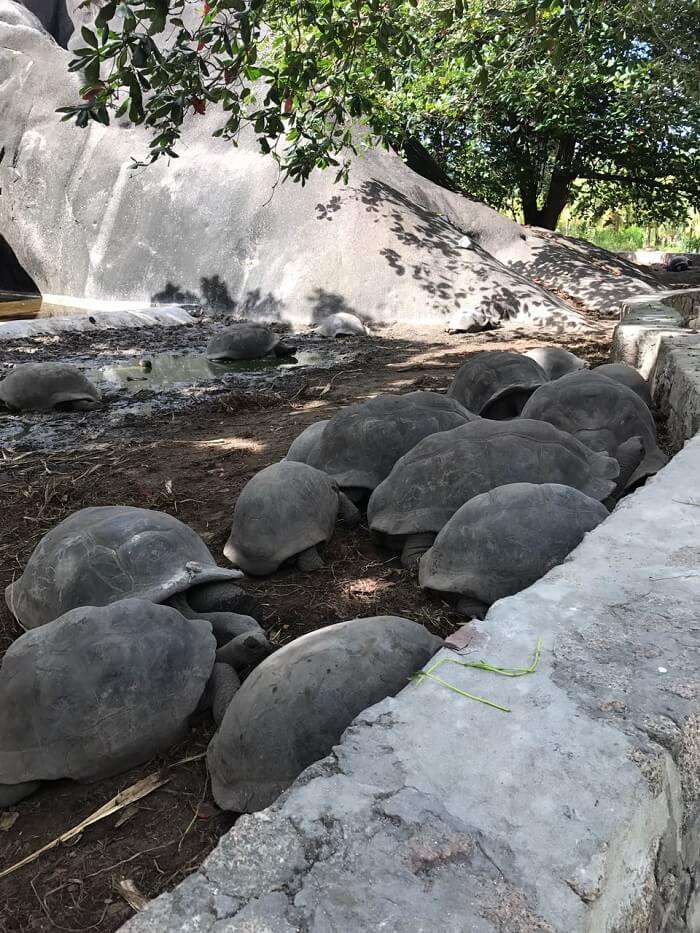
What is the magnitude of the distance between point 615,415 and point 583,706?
99.1 inches

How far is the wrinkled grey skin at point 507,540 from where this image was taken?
2.57 metres

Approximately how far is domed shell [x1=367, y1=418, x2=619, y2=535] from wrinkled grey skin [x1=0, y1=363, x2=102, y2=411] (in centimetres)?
337

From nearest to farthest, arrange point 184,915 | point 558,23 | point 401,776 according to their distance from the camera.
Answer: point 184,915 → point 401,776 → point 558,23

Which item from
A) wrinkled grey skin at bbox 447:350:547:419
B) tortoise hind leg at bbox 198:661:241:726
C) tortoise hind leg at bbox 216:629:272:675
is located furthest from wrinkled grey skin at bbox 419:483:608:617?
wrinkled grey skin at bbox 447:350:547:419

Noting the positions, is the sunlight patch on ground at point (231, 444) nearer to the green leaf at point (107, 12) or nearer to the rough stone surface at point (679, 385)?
the rough stone surface at point (679, 385)

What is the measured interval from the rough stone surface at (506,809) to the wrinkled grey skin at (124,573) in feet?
3.38

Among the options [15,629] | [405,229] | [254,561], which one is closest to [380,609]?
[254,561]

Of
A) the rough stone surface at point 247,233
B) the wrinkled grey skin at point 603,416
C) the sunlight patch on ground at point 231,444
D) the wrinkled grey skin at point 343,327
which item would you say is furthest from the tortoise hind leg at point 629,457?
the wrinkled grey skin at point 343,327

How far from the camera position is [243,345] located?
7.96 meters

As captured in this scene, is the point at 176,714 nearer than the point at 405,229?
Yes

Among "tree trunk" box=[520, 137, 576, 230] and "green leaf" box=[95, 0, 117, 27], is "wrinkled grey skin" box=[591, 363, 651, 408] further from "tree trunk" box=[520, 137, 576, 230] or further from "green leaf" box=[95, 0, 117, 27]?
"tree trunk" box=[520, 137, 576, 230]

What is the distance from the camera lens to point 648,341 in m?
5.52

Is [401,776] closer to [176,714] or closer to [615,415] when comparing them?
[176,714]

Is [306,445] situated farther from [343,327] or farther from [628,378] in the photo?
[343,327]
